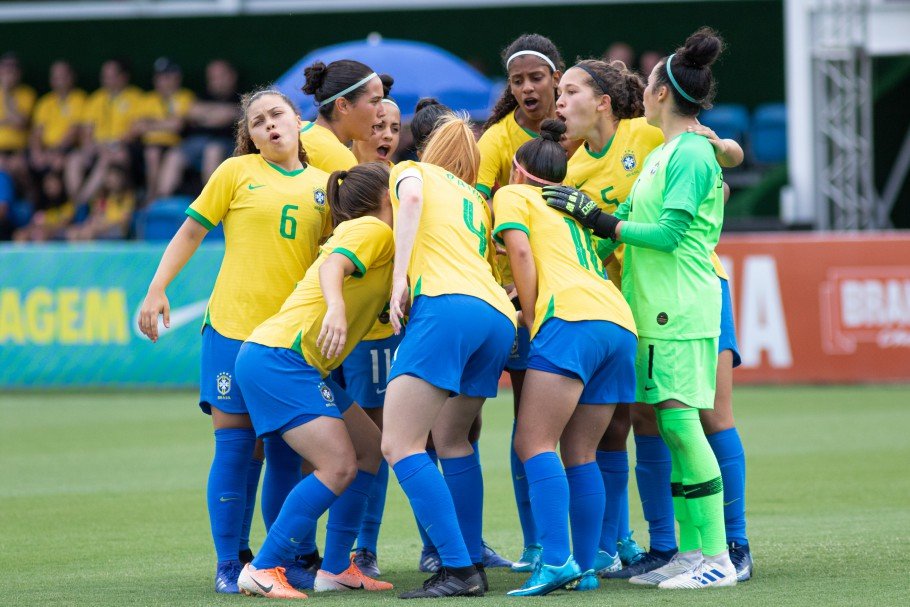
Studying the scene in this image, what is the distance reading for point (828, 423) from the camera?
35.7ft

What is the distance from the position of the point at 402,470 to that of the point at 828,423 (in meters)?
6.69

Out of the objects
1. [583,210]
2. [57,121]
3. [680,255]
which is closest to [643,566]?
[680,255]

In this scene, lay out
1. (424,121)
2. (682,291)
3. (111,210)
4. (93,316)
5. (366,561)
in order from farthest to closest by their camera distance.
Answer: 1. (111,210)
2. (93,316)
3. (424,121)
4. (366,561)
5. (682,291)

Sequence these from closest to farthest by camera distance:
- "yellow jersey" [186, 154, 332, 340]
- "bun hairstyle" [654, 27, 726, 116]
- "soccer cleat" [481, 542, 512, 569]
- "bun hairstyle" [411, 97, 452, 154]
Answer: "bun hairstyle" [654, 27, 726, 116]
"yellow jersey" [186, 154, 332, 340]
"soccer cleat" [481, 542, 512, 569]
"bun hairstyle" [411, 97, 452, 154]

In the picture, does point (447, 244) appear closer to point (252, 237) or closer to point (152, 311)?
point (252, 237)

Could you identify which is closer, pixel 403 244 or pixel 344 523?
pixel 403 244

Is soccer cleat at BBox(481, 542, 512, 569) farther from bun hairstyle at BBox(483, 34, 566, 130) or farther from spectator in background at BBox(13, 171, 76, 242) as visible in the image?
spectator in background at BBox(13, 171, 76, 242)

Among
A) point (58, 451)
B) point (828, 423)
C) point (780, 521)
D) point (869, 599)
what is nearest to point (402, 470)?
point (869, 599)

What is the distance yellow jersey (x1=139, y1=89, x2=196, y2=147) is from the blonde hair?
13.2m

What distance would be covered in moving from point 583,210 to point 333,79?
4.84ft

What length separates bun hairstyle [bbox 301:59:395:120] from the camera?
607 centimetres

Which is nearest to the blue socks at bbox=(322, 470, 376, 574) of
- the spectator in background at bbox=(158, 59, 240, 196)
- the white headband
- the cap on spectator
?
the white headband

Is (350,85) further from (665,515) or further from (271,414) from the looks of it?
(665,515)

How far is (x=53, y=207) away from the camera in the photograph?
60.8 ft
